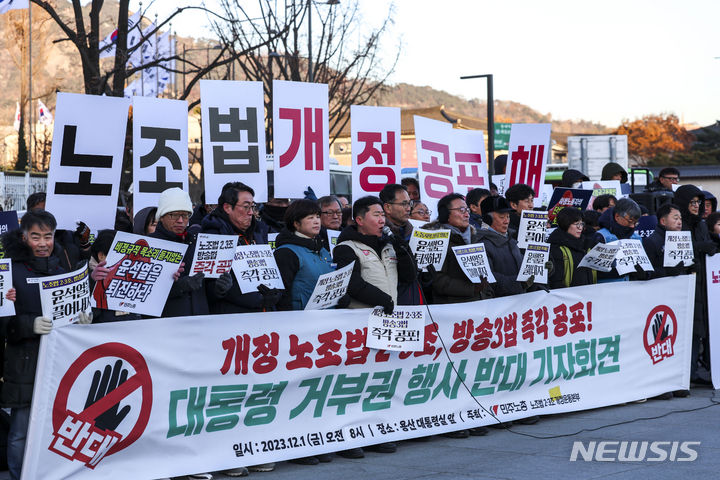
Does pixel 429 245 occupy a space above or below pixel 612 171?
below

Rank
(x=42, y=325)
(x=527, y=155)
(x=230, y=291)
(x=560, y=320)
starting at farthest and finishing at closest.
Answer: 1. (x=527, y=155)
2. (x=560, y=320)
3. (x=230, y=291)
4. (x=42, y=325)

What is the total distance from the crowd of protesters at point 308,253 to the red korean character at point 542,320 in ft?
0.77

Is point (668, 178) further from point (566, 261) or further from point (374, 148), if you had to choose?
point (374, 148)

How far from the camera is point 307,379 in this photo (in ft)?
22.0

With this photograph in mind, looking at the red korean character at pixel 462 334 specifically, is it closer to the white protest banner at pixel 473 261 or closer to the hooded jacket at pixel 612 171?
the white protest banner at pixel 473 261

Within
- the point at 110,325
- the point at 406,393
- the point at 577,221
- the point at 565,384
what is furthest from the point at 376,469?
the point at 577,221

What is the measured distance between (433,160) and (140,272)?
4389mm

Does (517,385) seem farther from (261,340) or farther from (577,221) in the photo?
(261,340)

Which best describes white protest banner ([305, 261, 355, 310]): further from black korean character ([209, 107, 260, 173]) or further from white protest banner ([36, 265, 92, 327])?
black korean character ([209, 107, 260, 173])

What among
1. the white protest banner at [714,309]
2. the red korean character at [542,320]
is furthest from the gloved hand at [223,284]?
the white protest banner at [714,309]

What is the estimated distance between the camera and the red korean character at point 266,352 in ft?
21.2

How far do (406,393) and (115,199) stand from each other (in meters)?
2.71

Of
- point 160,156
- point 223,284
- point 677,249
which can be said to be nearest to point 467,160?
point 677,249

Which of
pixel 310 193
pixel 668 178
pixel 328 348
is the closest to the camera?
pixel 328 348
